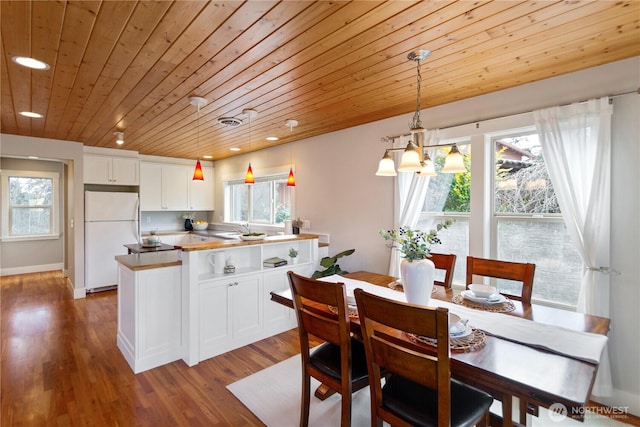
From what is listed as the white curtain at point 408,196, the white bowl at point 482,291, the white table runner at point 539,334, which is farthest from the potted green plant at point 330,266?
the white table runner at point 539,334

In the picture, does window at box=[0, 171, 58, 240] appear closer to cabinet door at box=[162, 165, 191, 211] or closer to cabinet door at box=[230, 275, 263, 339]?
cabinet door at box=[162, 165, 191, 211]

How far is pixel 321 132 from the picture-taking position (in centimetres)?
408

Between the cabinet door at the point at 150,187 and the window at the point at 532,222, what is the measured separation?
5.63 meters

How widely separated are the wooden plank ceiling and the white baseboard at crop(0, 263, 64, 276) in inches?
168

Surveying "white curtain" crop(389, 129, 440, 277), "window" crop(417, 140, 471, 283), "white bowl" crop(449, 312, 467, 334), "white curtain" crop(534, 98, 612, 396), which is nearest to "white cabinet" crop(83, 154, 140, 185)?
"white curtain" crop(389, 129, 440, 277)

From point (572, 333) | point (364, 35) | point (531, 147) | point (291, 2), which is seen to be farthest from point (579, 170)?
point (291, 2)

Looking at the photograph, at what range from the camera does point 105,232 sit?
16.4 ft

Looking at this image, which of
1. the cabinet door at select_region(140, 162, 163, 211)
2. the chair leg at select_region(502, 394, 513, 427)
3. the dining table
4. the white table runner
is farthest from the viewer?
the cabinet door at select_region(140, 162, 163, 211)

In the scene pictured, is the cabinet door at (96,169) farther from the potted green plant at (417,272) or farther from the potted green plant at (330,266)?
the potted green plant at (417,272)

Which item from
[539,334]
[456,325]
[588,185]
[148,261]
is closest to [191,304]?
[148,261]

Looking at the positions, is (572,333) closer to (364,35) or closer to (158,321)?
(364,35)

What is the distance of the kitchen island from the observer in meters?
2.64

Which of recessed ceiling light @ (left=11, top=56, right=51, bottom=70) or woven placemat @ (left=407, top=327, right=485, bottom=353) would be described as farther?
recessed ceiling light @ (left=11, top=56, right=51, bottom=70)

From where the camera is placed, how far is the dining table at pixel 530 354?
3.47ft
